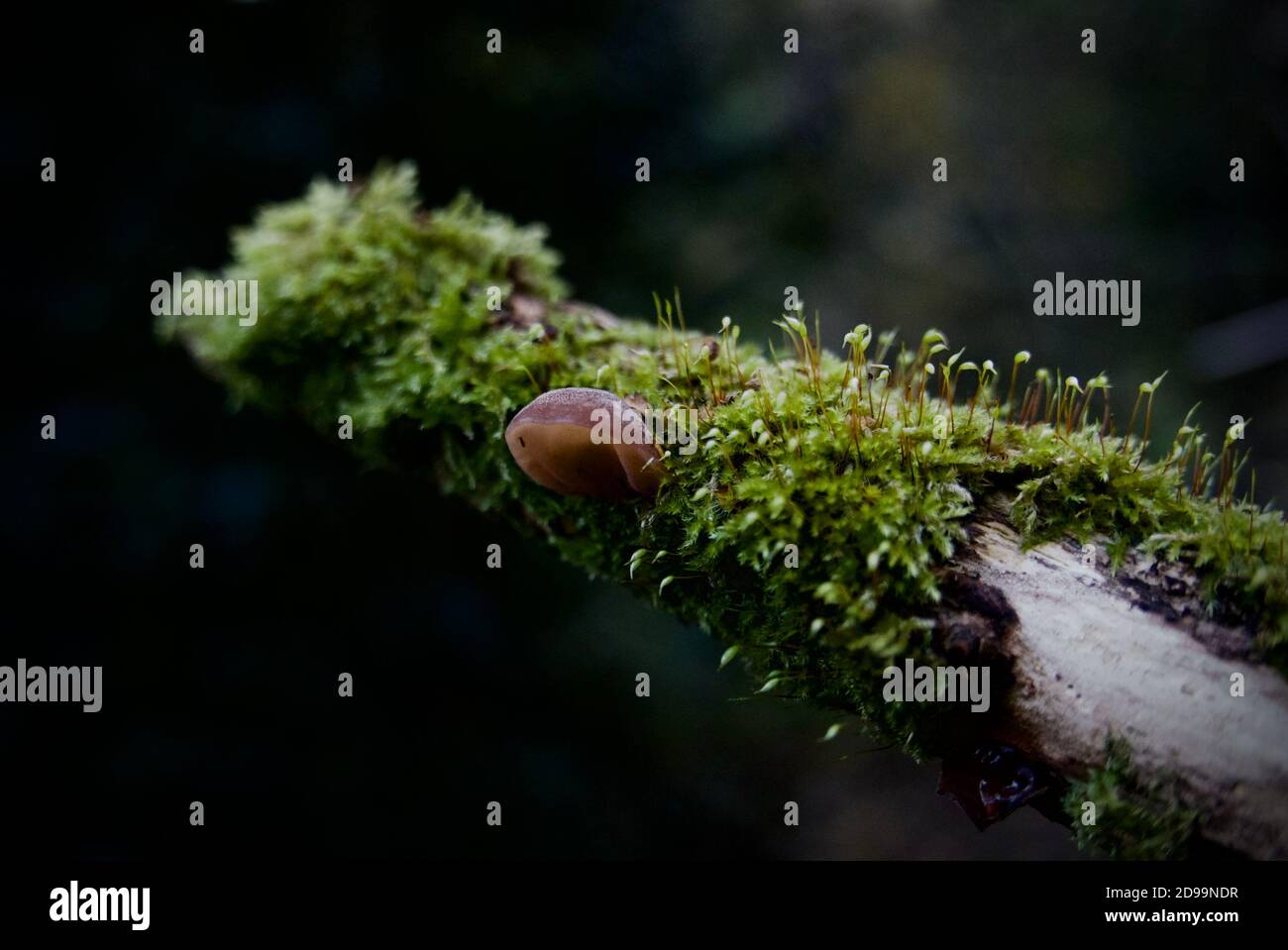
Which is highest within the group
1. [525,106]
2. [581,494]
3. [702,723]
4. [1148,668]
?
[525,106]

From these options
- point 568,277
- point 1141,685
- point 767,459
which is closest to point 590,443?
point 767,459

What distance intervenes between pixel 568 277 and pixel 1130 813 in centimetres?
427

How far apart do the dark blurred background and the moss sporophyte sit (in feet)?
7.36

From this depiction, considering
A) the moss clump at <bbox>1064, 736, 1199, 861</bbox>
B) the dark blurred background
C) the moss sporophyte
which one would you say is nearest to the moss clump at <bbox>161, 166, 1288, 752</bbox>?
the moss sporophyte

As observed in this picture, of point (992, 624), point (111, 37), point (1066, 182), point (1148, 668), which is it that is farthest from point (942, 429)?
point (1066, 182)

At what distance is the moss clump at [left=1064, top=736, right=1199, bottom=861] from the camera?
1.45m

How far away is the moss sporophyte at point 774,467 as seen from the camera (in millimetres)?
1650

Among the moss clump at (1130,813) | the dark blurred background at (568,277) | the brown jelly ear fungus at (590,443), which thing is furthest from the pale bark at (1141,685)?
the dark blurred background at (568,277)

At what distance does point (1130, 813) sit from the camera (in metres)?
1.48

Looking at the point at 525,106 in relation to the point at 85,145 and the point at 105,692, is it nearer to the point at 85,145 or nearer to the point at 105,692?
the point at 85,145

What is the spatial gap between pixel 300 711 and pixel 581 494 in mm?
3103

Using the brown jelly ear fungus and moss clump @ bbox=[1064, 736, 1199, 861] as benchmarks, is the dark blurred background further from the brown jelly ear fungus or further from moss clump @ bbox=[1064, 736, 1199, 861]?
moss clump @ bbox=[1064, 736, 1199, 861]

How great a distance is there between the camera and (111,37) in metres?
4.30

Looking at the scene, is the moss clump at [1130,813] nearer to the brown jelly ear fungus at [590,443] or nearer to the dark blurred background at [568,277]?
the brown jelly ear fungus at [590,443]
